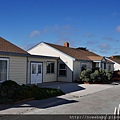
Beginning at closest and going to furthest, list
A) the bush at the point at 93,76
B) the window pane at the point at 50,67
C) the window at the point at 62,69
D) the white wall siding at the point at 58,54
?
the bush at the point at 93,76, the window pane at the point at 50,67, the white wall siding at the point at 58,54, the window at the point at 62,69

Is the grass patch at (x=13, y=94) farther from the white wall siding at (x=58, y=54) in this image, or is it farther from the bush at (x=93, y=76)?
the white wall siding at (x=58, y=54)

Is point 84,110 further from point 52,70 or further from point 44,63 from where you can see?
point 52,70

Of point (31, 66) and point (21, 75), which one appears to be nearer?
point (21, 75)

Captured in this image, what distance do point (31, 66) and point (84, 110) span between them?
1201 centimetres

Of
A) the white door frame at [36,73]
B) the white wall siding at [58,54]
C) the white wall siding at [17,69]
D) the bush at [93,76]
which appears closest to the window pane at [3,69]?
the white wall siding at [17,69]

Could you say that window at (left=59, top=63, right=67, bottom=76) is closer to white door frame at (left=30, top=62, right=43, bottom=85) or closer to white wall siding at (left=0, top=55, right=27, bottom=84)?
white door frame at (left=30, top=62, right=43, bottom=85)

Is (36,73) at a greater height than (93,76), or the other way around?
(36,73)

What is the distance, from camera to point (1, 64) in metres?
15.8

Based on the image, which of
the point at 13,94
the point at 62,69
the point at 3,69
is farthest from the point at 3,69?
the point at 62,69

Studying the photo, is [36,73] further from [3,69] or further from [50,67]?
[3,69]

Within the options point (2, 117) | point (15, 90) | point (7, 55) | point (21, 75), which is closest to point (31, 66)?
point (21, 75)

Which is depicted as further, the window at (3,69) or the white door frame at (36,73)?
the white door frame at (36,73)

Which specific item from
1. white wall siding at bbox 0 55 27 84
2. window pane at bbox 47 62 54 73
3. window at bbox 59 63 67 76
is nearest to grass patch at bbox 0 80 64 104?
white wall siding at bbox 0 55 27 84

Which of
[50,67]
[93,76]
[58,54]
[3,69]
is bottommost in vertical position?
[93,76]
